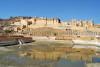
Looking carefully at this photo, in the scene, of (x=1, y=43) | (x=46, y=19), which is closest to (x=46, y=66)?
(x=1, y=43)

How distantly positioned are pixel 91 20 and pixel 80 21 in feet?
26.3

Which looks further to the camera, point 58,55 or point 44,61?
point 58,55

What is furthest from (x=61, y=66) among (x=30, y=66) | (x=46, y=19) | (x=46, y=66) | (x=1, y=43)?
(x=46, y=19)

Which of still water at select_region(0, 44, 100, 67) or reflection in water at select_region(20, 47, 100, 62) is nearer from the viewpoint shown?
still water at select_region(0, 44, 100, 67)

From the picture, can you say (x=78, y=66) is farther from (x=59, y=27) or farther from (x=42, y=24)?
(x=42, y=24)

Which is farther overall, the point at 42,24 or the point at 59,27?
the point at 42,24

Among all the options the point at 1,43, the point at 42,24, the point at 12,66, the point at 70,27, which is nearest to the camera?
the point at 12,66

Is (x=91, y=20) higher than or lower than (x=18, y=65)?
higher

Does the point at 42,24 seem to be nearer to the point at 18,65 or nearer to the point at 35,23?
the point at 35,23

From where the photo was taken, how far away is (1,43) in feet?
93.9

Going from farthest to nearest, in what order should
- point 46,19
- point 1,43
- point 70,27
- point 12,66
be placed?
point 46,19
point 70,27
point 1,43
point 12,66

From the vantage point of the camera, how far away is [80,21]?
102 m

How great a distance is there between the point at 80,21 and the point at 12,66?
94227 mm

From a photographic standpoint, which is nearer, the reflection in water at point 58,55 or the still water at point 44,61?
the still water at point 44,61
